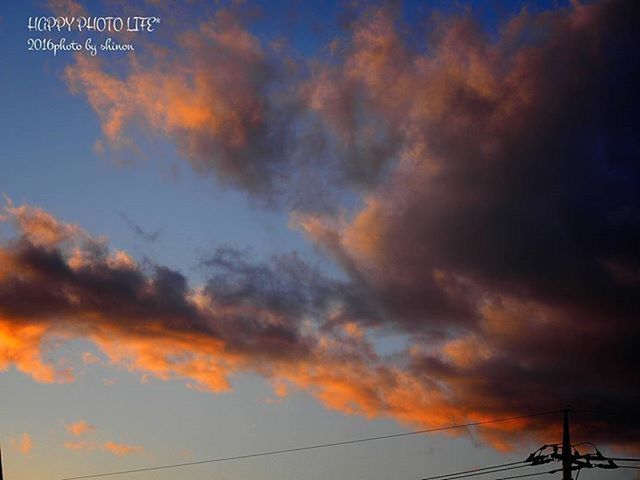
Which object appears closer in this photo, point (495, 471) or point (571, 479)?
point (571, 479)

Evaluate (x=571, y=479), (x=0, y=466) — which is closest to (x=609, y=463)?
(x=571, y=479)

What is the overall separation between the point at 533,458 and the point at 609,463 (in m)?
5.55

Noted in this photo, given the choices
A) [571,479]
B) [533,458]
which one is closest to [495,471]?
[533,458]

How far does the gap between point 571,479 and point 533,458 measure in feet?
17.4

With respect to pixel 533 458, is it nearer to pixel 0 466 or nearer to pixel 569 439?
pixel 569 439

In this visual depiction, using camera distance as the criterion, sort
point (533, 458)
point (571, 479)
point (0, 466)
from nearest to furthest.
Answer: point (0, 466) < point (571, 479) < point (533, 458)

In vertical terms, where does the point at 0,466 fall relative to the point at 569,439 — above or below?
below

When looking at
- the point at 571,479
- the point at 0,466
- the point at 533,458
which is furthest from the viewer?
the point at 533,458

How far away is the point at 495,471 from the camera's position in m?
72.2

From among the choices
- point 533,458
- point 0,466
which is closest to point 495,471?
point 533,458

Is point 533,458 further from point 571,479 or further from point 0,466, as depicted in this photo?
point 0,466

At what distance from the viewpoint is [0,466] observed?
4728cm

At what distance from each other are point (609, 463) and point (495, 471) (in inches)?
346

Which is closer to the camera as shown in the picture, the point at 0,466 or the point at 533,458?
the point at 0,466
